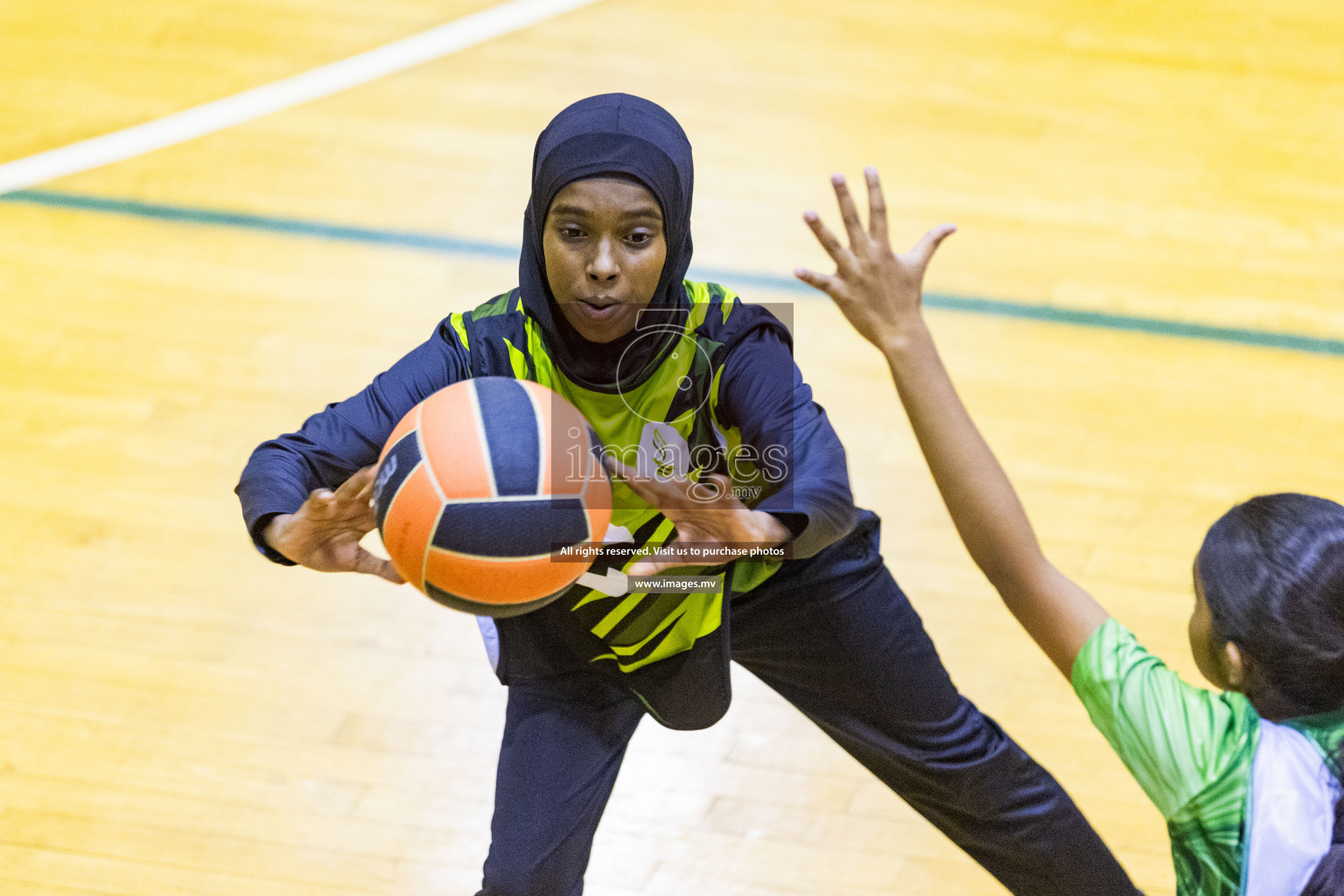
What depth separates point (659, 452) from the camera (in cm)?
212

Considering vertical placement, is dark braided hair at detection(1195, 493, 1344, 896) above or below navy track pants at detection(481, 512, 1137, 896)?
above

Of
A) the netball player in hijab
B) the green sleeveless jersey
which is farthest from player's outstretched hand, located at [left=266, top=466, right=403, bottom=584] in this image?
the green sleeveless jersey

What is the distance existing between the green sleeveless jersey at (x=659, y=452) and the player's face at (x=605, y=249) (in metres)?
0.09

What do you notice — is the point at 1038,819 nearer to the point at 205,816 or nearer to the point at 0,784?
the point at 205,816

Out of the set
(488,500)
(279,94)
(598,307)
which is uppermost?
(279,94)

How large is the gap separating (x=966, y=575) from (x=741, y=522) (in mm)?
1626

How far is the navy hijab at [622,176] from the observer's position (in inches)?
79.5

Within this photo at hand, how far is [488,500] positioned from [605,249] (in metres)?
0.42

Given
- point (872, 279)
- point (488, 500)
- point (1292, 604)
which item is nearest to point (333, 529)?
point (488, 500)

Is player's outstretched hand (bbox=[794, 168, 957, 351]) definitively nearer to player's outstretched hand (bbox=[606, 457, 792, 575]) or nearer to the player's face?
player's outstretched hand (bbox=[606, 457, 792, 575])

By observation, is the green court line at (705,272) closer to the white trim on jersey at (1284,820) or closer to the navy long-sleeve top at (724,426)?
the navy long-sleeve top at (724,426)

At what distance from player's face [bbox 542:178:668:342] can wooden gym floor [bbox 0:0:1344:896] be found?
1192mm

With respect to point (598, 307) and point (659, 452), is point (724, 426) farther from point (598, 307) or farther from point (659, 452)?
point (598, 307)

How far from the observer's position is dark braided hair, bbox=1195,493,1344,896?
62.5 inches
